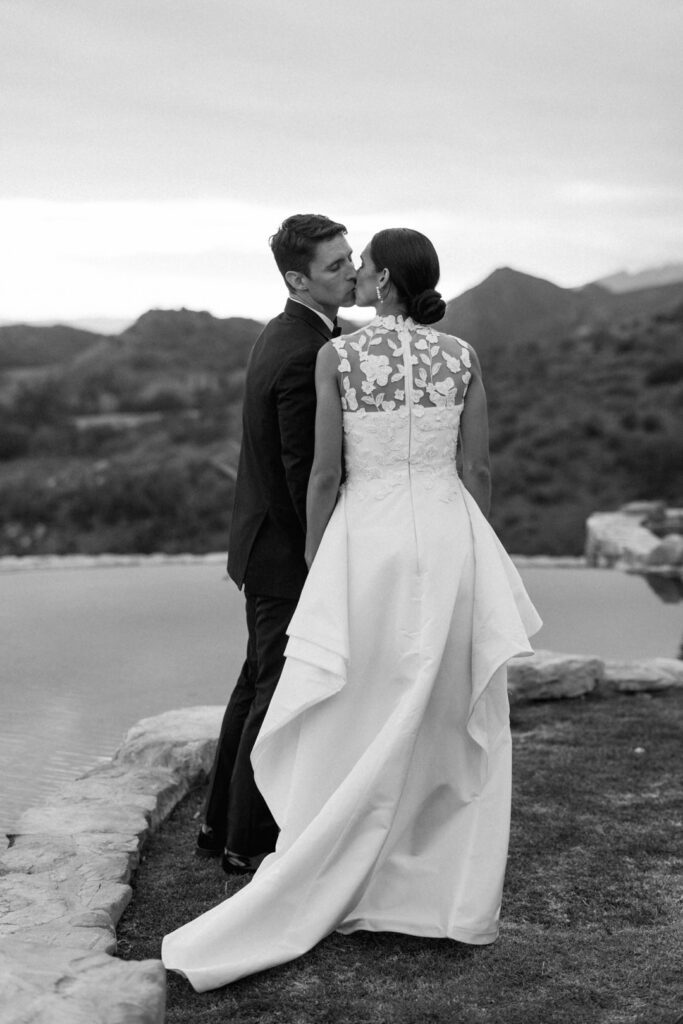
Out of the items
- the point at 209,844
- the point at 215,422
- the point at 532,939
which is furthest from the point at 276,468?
the point at 215,422

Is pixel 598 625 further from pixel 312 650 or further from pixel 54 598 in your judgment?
pixel 312 650

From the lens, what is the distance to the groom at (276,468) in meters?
2.86

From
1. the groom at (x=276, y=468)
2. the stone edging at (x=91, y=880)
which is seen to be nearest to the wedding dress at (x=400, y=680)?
the groom at (x=276, y=468)

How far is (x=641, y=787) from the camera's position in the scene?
3.97 m

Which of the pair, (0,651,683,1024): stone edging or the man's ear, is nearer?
(0,651,683,1024): stone edging

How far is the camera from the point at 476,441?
275cm

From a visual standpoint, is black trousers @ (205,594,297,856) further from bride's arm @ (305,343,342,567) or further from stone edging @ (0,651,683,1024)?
bride's arm @ (305,343,342,567)

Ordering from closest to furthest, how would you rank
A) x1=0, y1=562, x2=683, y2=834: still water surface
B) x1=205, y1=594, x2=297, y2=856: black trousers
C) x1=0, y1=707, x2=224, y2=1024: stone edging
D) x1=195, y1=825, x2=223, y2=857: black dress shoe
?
1. x1=0, y1=707, x2=224, y2=1024: stone edging
2. x1=205, y1=594, x2=297, y2=856: black trousers
3. x1=195, y1=825, x2=223, y2=857: black dress shoe
4. x1=0, y1=562, x2=683, y2=834: still water surface

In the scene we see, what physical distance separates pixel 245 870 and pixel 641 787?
1601 millimetres

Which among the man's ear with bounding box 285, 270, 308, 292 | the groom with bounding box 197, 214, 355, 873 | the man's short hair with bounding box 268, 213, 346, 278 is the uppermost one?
the man's short hair with bounding box 268, 213, 346, 278

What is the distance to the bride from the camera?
2543 millimetres

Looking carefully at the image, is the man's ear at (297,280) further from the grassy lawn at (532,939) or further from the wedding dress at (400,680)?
the grassy lawn at (532,939)

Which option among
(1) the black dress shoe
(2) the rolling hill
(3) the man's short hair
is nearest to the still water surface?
(1) the black dress shoe

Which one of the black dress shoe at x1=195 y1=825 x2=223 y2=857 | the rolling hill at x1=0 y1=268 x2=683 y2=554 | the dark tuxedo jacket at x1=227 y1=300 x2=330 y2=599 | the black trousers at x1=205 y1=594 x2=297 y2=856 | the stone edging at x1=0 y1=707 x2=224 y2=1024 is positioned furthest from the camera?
the rolling hill at x1=0 y1=268 x2=683 y2=554
